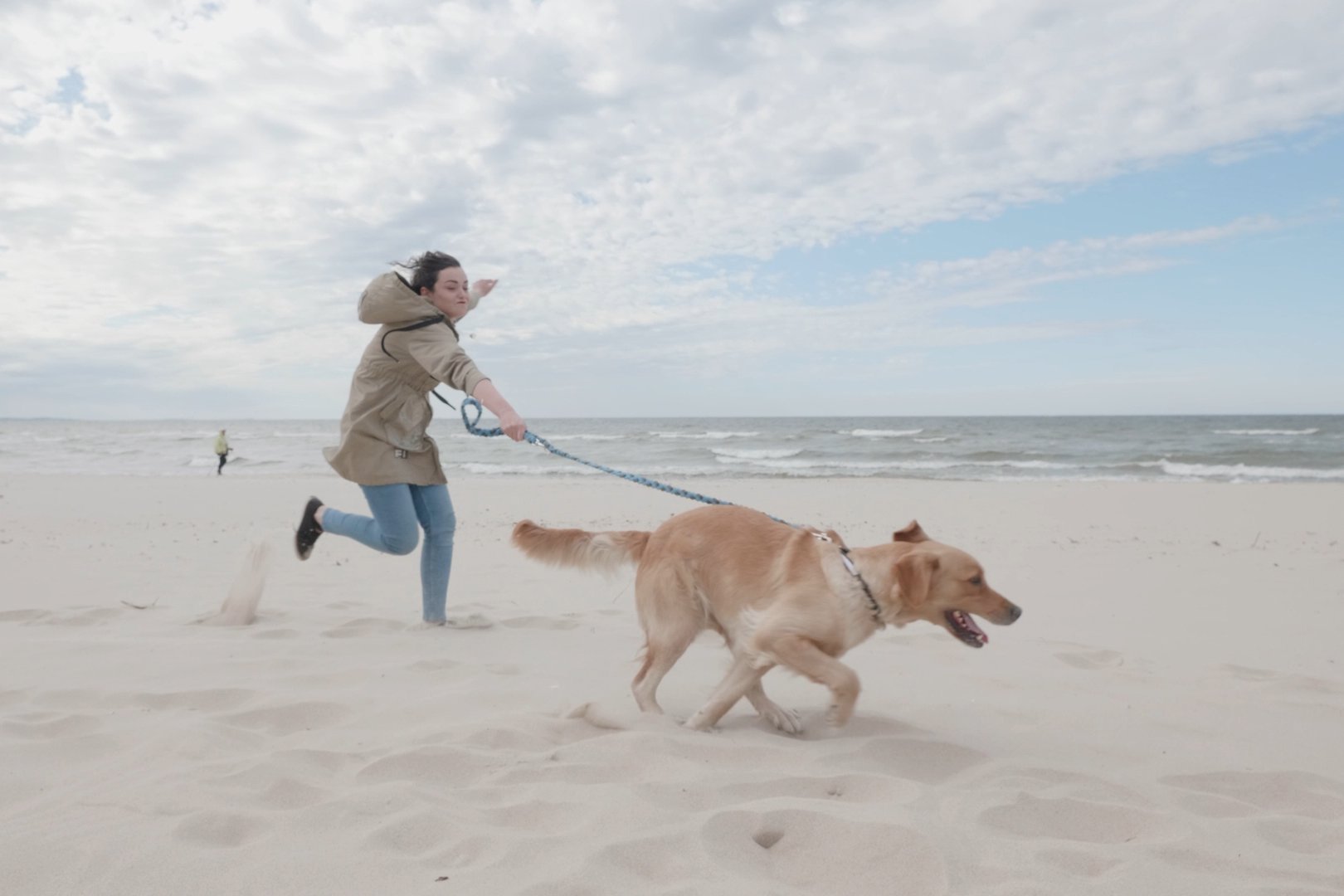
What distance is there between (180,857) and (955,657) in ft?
12.8

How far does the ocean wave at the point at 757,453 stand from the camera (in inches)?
1239

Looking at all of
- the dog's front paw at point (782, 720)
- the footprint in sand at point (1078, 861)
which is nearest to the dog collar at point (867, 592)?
the dog's front paw at point (782, 720)

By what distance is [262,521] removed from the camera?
12.4 m

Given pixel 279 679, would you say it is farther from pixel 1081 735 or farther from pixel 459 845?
pixel 1081 735

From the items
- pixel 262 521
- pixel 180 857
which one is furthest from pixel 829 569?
pixel 262 521

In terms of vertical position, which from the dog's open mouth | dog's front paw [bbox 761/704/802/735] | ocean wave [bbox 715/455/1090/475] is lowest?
ocean wave [bbox 715/455/1090/475]

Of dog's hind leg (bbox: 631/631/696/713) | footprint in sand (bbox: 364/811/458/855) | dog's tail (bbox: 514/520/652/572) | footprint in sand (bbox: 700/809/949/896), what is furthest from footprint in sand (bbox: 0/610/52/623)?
footprint in sand (bbox: 700/809/949/896)

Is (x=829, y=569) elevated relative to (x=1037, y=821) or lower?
elevated

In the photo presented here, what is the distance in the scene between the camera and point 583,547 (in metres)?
4.24

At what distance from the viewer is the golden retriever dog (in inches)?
139

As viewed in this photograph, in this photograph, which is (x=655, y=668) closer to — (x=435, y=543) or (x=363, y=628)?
(x=435, y=543)

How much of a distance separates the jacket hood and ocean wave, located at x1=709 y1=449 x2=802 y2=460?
26.3 metres

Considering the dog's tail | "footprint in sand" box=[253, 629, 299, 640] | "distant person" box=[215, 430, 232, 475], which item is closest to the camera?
the dog's tail

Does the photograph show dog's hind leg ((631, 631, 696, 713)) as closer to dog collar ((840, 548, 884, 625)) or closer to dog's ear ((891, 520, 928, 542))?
dog collar ((840, 548, 884, 625))
